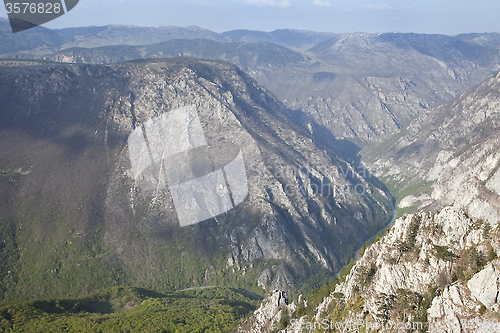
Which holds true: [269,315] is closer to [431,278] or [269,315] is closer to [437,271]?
[431,278]

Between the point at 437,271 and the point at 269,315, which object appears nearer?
the point at 437,271

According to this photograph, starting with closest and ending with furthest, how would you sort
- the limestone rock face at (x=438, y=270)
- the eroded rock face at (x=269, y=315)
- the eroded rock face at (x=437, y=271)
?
the limestone rock face at (x=438, y=270), the eroded rock face at (x=437, y=271), the eroded rock face at (x=269, y=315)

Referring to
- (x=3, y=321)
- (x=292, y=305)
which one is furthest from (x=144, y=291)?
(x=292, y=305)

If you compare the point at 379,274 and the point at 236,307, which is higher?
the point at 379,274

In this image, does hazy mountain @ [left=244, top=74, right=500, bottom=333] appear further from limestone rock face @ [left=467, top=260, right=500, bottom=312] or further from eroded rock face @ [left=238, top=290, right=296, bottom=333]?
eroded rock face @ [left=238, top=290, right=296, bottom=333]

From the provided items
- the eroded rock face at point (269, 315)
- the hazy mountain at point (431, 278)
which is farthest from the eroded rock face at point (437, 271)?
the eroded rock face at point (269, 315)

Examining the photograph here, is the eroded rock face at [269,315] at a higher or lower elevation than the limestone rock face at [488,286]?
lower

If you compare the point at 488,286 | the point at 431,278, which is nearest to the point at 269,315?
the point at 431,278

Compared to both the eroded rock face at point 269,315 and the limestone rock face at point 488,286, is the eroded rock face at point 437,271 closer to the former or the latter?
the limestone rock face at point 488,286

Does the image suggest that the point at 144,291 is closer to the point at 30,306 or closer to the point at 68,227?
the point at 30,306

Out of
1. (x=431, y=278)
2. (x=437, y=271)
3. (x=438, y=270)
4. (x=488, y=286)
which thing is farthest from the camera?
(x=431, y=278)

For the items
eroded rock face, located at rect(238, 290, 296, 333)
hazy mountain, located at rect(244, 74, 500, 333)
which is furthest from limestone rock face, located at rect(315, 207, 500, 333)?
eroded rock face, located at rect(238, 290, 296, 333)
